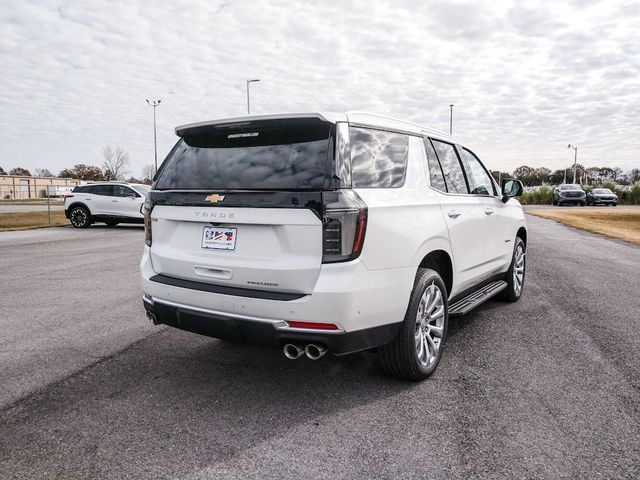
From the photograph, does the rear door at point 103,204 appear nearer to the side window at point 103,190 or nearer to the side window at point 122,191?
the side window at point 103,190

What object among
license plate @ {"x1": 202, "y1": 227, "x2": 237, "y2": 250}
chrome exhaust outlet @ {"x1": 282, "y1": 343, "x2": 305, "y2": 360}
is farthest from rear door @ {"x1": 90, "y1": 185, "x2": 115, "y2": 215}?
chrome exhaust outlet @ {"x1": 282, "y1": 343, "x2": 305, "y2": 360}

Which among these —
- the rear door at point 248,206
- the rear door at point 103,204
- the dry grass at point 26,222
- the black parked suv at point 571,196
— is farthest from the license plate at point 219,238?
the black parked suv at point 571,196

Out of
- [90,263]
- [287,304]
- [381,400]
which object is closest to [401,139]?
[287,304]

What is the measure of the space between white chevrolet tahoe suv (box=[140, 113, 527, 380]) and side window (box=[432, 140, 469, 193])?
33cm

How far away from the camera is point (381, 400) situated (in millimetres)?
3312

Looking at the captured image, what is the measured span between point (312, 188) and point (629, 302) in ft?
16.5

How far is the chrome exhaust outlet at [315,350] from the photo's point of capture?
3.00 metres

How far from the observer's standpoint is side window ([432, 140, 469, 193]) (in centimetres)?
432

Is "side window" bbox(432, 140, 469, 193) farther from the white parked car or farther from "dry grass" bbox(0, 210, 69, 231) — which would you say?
"dry grass" bbox(0, 210, 69, 231)

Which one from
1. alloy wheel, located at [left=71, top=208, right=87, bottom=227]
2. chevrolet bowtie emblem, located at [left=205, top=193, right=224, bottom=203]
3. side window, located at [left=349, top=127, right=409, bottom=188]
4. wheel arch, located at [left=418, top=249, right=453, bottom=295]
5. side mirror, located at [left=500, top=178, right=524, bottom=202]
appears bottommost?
alloy wheel, located at [left=71, top=208, right=87, bottom=227]

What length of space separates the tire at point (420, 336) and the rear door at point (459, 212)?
1.67ft

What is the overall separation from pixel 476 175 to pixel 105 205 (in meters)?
16.6

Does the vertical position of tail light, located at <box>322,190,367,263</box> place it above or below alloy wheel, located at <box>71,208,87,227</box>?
above

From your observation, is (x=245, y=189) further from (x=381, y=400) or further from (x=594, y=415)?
(x=594, y=415)
